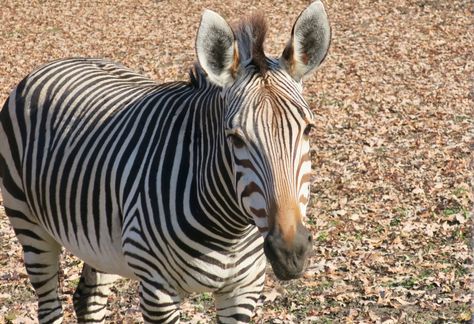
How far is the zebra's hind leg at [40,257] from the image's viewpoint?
525 cm

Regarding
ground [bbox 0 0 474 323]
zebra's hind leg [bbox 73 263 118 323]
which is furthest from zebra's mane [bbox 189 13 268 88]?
ground [bbox 0 0 474 323]

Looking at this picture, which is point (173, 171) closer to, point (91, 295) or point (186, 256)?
point (186, 256)

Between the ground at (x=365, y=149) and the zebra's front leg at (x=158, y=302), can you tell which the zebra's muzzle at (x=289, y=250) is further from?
the ground at (x=365, y=149)

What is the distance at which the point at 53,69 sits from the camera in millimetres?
5328

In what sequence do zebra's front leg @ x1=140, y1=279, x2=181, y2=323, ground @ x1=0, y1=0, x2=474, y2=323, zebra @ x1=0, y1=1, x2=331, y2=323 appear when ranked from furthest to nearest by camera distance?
1. ground @ x1=0, y1=0, x2=474, y2=323
2. zebra's front leg @ x1=140, y1=279, x2=181, y2=323
3. zebra @ x1=0, y1=1, x2=331, y2=323

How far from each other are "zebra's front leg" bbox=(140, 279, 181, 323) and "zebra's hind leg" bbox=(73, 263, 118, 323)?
1.45 meters

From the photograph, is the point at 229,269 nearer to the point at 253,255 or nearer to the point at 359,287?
the point at 253,255

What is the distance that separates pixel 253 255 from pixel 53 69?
222 cm

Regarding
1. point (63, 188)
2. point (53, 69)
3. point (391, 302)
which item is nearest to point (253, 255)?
point (63, 188)

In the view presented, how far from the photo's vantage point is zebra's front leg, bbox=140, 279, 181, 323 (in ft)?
13.0

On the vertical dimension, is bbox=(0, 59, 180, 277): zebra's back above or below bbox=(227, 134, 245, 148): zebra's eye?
below

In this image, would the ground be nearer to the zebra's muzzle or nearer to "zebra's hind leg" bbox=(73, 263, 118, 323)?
"zebra's hind leg" bbox=(73, 263, 118, 323)

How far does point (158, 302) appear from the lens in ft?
13.0

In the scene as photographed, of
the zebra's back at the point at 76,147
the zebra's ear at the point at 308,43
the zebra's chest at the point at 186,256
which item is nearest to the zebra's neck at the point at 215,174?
the zebra's chest at the point at 186,256
